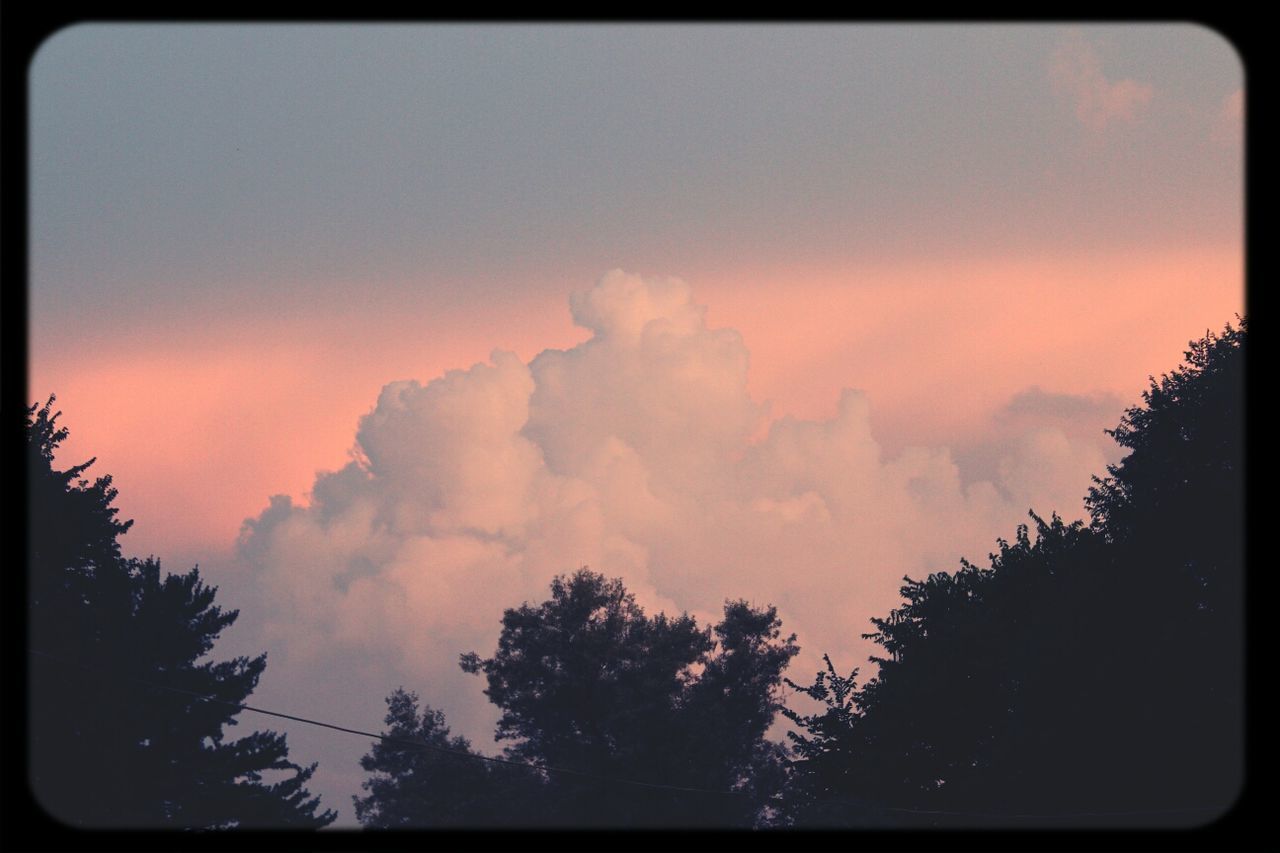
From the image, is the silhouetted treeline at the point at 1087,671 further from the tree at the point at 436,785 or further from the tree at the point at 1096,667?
the tree at the point at 436,785

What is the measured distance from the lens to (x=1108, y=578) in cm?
4006

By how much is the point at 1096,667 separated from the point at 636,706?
40514 mm

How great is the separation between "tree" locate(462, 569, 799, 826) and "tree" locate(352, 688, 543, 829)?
215 cm

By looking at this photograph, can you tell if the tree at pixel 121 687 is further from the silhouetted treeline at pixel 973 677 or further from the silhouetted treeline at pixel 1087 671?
the silhouetted treeline at pixel 1087 671

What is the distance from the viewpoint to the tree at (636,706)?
75.0 m

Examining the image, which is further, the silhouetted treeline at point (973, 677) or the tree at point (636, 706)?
the tree at point (636, 706)

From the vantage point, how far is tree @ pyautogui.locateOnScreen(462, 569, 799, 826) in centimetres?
7500

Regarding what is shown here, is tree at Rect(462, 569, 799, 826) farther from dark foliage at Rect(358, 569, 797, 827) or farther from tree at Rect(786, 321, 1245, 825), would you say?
tree at Rect(786, 321, 1245, 825)


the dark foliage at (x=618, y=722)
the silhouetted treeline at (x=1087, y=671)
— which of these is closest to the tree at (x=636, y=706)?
the dark foliage at (x=618, y=722)

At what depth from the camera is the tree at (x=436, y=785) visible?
77.1 m

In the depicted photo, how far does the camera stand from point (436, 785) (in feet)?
277

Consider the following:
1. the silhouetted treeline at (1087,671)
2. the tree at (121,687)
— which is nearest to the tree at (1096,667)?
the silhouetted treeline at (1087,671)

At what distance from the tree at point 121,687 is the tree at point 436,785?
13.4 m

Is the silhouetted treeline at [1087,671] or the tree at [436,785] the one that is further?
the tree at [436,785]
